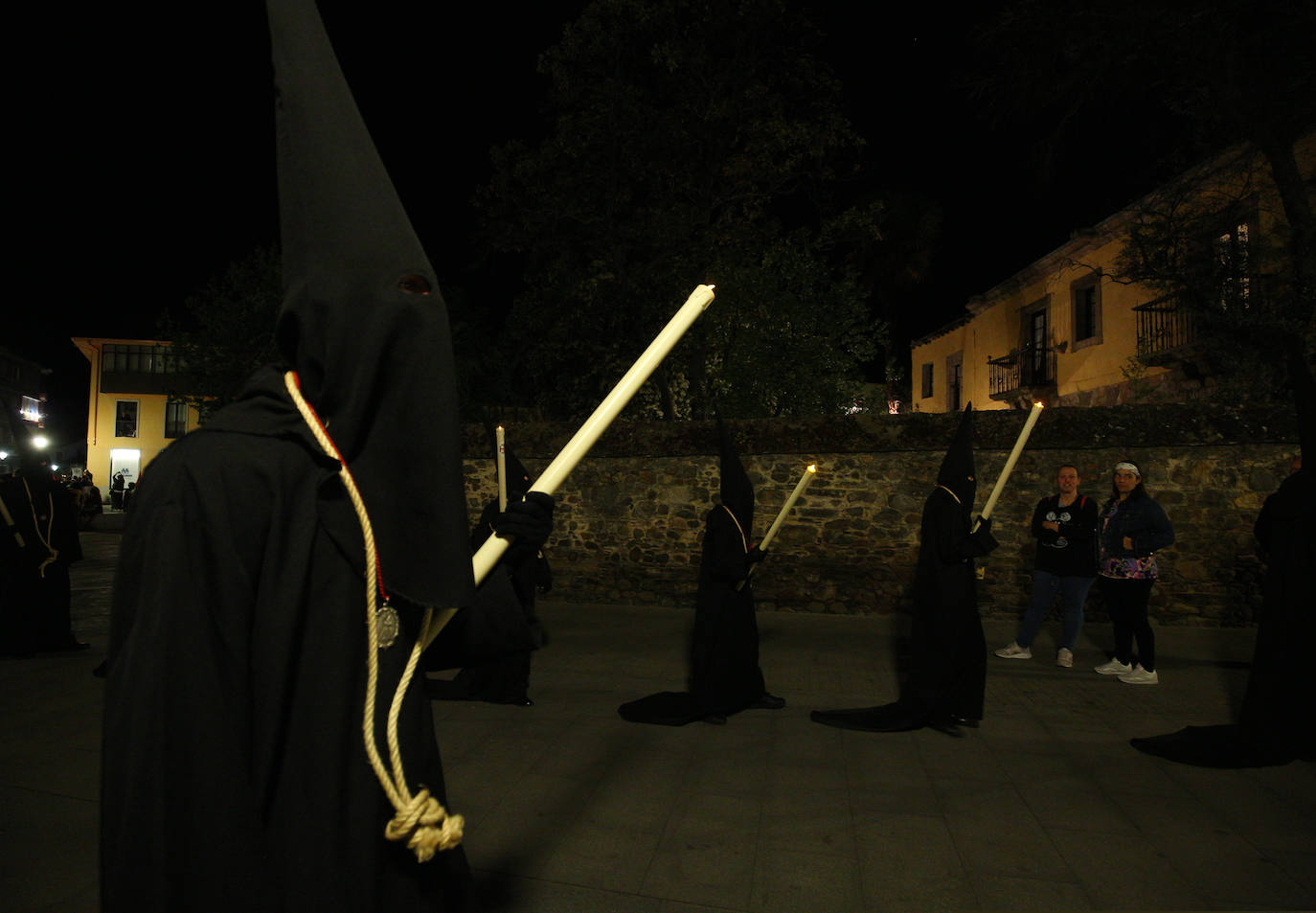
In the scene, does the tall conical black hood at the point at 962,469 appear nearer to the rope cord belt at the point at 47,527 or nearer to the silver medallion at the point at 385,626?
the silver medallion at the point at 385,626

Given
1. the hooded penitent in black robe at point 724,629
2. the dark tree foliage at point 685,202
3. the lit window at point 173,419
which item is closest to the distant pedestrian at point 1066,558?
the hooded penitent in black robe at point 724,629

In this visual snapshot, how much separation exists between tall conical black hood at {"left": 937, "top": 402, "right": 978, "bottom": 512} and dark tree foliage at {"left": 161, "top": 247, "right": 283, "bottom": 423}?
2236 cm

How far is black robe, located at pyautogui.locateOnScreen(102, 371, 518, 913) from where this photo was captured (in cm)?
117

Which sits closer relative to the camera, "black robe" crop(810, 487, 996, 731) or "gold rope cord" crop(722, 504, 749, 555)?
"black robe" crop(810, 487, 996, 731)

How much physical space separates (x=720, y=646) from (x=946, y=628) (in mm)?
1685

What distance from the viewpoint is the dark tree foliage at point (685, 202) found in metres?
14.7

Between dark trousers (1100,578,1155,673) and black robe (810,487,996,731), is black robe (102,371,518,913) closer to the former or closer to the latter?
black robe (810,487,996,731)

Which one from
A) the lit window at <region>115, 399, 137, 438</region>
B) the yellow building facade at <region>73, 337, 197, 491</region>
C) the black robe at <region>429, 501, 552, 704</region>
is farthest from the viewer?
the lit window at <region>115, 399, 137, 438</region>

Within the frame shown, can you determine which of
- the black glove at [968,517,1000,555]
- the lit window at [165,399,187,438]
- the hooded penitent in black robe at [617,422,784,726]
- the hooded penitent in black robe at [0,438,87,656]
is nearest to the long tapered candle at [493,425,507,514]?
the hooded penitent in black robe at [617,422,784,726]

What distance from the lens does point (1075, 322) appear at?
19906 mm

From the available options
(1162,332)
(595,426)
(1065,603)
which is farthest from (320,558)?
(1162,332)

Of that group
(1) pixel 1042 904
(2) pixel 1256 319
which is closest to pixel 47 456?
(1) pixel 1042 904

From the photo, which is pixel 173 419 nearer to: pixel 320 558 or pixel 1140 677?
pixel 1140 677

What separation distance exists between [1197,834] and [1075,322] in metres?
18.9
